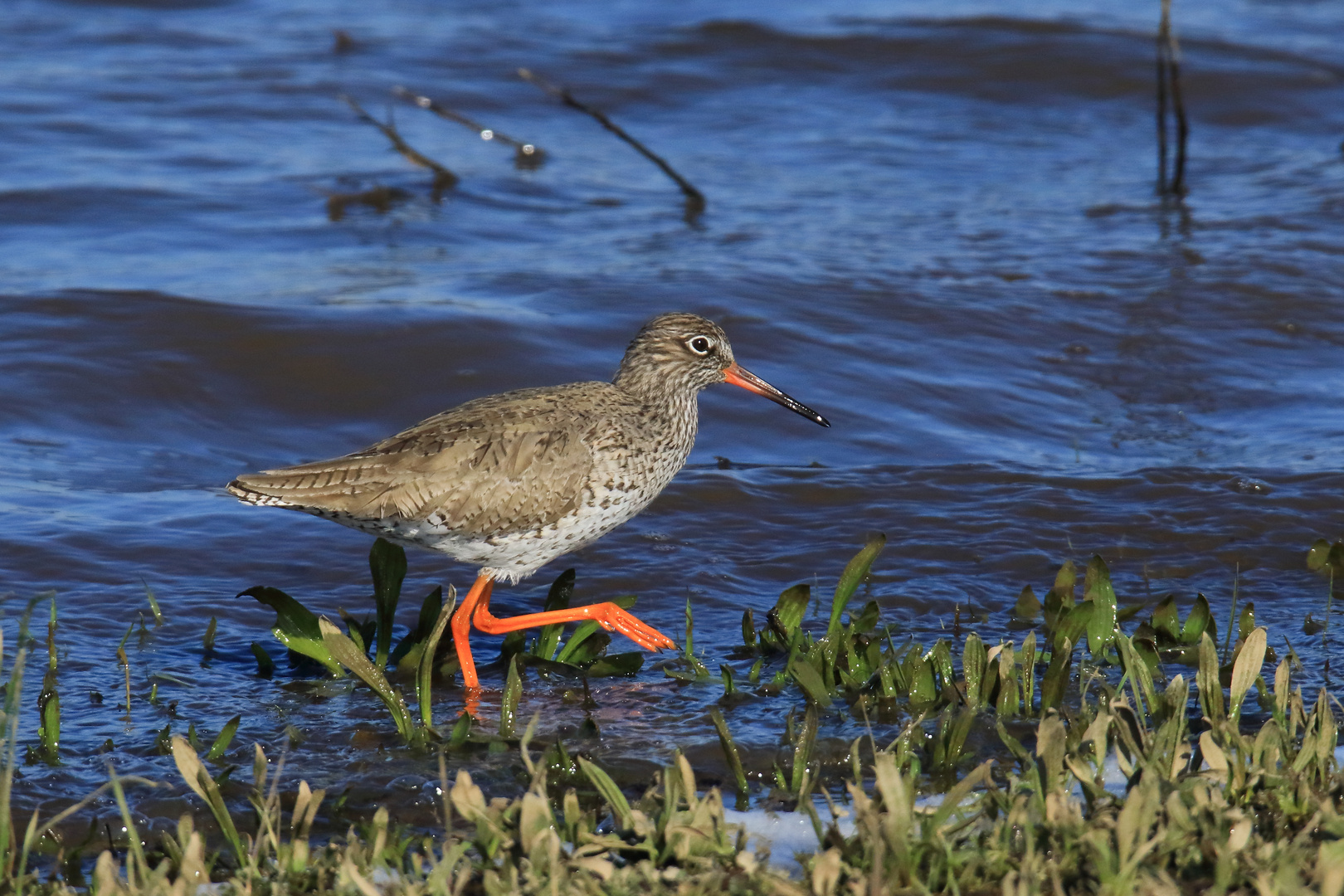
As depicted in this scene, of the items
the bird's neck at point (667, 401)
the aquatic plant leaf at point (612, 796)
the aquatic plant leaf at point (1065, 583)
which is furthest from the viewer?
the bird's neck at point (667, 401)

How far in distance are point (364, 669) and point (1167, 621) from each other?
3.07m

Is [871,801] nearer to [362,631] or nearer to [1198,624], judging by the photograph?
[1198,624]

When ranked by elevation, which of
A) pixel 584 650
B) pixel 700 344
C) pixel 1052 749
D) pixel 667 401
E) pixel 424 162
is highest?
pixel 424 162

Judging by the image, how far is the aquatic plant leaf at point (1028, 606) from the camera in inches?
244

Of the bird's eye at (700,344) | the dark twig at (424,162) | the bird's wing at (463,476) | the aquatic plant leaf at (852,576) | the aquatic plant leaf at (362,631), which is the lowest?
the aquatic plant leaf at (362,631)

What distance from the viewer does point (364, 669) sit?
474 centimetres

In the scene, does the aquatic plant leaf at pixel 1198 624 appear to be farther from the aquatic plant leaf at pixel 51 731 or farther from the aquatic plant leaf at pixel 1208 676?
the aquatic plant leaf at pixel 51 731

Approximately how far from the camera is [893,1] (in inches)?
746

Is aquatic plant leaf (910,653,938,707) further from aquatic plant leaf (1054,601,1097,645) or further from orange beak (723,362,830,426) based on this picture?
orange beak (723,362,830,426)

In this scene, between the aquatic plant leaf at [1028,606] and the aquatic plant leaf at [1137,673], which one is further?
the aquatic plant leaf at [1028,606]

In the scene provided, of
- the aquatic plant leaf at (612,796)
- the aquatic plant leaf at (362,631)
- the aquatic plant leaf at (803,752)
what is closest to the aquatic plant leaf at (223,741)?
the aquatic plant leaf at (362,631)

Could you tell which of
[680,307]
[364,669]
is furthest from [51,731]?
[680,307]

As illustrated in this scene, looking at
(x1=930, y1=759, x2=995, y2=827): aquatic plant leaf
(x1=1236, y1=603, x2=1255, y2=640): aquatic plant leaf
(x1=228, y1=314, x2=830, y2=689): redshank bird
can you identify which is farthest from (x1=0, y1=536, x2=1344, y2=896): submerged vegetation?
(x1=228, y1=314, x2=830, y2=689): redshank bird

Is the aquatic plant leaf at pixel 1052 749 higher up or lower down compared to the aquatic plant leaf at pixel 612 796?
higher up
